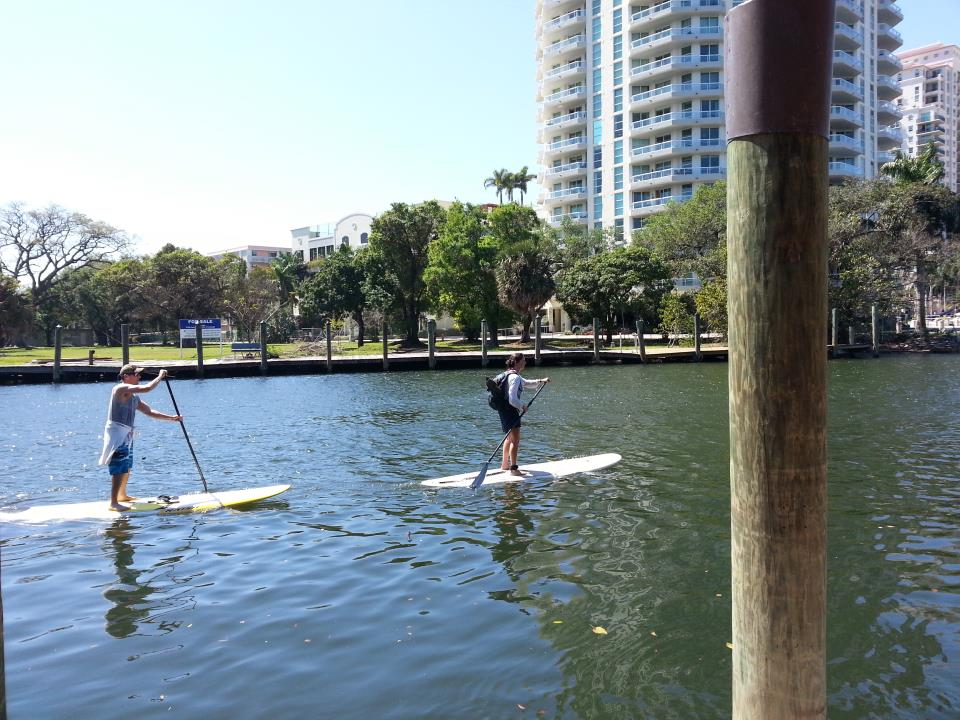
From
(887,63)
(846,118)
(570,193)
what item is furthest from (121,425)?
(887,63)

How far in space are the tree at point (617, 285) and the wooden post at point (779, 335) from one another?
173 ft

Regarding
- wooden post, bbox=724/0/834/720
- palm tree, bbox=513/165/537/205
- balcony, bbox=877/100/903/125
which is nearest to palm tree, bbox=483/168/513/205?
palm tree, bbox=513/165/537/205

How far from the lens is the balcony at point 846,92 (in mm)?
81312

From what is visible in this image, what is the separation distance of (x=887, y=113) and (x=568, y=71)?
3963 centimetres

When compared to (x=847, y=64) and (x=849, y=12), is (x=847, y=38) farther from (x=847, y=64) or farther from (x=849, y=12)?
(x=847, y=64)

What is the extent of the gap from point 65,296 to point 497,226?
159ft

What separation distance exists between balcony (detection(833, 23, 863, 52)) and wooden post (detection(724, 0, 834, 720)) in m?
92.3

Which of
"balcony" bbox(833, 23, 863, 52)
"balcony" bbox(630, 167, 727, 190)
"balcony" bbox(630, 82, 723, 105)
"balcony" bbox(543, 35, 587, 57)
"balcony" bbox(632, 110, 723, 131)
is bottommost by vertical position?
"balcony" bbox(630, 167, 727, 190)

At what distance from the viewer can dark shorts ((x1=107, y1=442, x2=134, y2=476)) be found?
11.4 metres

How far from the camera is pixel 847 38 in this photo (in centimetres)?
8256

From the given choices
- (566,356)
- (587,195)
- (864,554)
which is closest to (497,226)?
(566,356)

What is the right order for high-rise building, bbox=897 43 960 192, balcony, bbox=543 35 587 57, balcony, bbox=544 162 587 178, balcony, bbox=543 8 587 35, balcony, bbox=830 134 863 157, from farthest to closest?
high-rise building, bbox=897 43 960 192 < balcony, bbox=544 162 587 178 < balcony, bbox=543 8 587 35 < balcony, bbox=543 35 587 57 < balcony, bbox=830 134 863 157

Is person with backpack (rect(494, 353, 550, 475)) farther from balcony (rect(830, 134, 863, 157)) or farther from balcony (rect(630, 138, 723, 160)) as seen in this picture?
balcony (rect(830, 134, 863, 157))

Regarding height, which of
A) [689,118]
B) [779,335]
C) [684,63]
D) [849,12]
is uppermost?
[849,12]
